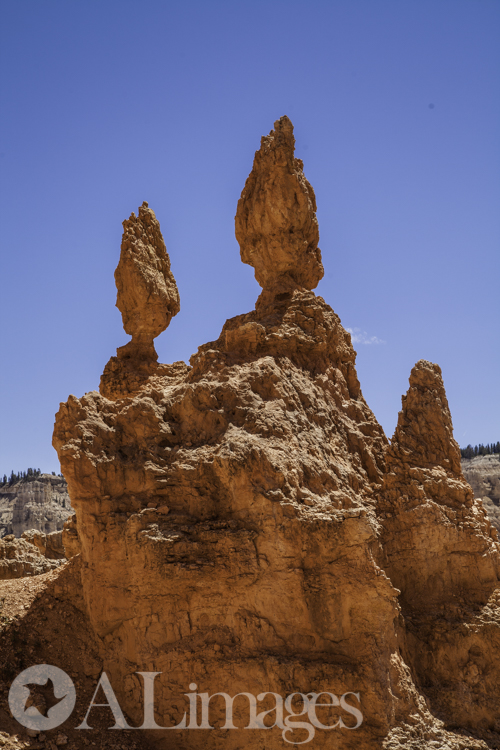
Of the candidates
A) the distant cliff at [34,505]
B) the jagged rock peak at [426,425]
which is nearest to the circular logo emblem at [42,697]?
the jagged rock peak at [426,425]

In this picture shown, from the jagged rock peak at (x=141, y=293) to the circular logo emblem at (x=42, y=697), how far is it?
10.1m

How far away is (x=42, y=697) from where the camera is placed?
516 inches

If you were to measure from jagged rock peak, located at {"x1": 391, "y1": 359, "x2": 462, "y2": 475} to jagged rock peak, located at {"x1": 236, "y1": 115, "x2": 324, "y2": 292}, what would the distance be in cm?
406

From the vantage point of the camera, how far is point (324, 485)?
47.5 ft

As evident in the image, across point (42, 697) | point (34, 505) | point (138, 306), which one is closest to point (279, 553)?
point (42, 697)

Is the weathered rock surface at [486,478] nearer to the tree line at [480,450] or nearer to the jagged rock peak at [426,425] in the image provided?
the tree line at [480,450]

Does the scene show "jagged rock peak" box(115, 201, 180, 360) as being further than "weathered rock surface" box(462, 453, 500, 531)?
No

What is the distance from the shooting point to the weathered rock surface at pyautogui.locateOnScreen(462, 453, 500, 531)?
52.6 m

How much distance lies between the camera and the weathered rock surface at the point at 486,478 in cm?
5258

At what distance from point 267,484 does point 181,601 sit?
2.66 m

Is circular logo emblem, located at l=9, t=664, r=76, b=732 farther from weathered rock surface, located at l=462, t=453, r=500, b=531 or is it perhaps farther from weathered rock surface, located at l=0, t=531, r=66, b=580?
weathered rock surface, located at l=462, t=453, r=500, b=531

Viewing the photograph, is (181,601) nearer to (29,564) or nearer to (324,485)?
(324,485)

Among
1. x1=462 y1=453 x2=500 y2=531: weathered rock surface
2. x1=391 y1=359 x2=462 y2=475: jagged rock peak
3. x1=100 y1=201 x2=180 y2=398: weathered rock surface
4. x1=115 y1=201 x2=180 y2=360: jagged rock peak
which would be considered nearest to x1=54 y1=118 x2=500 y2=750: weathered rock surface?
x1=391 y1=359 x2=462 y2=475: jagged rock peak

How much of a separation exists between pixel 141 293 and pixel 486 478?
42285 mm
